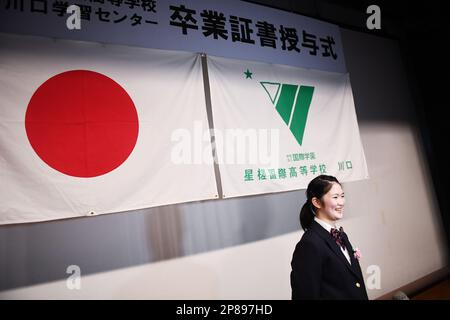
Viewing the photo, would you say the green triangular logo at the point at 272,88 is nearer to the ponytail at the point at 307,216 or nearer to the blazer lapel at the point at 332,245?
the ponytail at the point at 307,216

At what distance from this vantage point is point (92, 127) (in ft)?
6.97

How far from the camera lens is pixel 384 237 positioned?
4.12m

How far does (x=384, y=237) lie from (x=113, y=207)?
3.71m

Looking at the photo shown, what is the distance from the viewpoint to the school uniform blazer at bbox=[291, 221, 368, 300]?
64.4 inches

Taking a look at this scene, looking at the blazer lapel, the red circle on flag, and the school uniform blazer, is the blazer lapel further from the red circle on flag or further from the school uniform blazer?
the red circle on flag

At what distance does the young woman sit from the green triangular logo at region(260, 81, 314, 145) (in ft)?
3.57

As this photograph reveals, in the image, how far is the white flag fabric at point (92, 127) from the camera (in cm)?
193

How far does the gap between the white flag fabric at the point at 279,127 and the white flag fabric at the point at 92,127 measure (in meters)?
0.20

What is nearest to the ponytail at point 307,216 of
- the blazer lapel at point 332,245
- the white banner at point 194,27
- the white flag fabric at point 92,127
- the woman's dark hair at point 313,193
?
the woman's dark hair at point 313,193

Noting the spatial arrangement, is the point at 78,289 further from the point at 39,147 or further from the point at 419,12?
the point at 419,12

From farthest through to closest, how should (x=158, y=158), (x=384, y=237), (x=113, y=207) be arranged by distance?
1. (x=384, y=237)
2. (x=158, y=158)
3. (x=113, y=207)

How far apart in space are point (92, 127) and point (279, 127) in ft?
5.34

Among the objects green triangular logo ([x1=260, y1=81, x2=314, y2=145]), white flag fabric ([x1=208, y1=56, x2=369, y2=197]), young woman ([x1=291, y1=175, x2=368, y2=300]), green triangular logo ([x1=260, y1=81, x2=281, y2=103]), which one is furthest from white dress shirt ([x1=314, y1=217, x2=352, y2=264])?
green triangular logo ([x1=260, y1=81, x2=281, y2=103])
